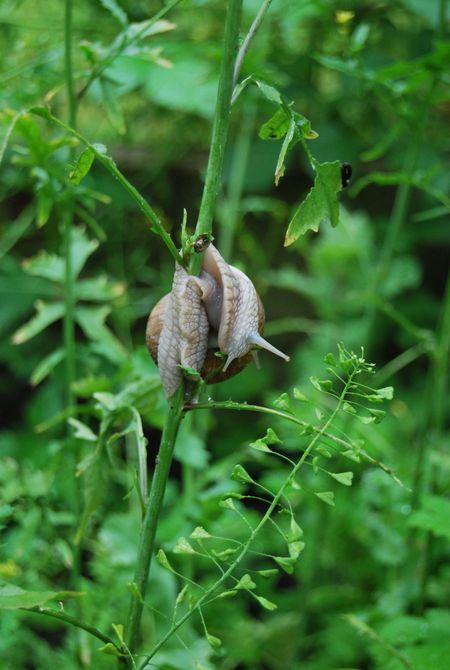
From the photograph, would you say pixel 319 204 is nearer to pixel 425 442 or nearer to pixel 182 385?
pixel 182 385

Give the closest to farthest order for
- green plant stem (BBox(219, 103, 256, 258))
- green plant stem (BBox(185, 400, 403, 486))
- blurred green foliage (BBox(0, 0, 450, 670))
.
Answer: green plant stem (BBox(185, 400, 403, 486)) → blurred green foliage (BBox(0, 0, 450, 670)) → green plant stem (BBox(219, 103, 256, 258))

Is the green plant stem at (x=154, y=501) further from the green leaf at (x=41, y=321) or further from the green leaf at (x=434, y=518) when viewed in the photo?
the green leaf at (x=41, y=321)

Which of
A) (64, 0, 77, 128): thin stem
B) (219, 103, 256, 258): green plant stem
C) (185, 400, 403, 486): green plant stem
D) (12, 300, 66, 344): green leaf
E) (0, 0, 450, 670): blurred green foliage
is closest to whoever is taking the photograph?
(185, 400, 403, 486): green plant stem

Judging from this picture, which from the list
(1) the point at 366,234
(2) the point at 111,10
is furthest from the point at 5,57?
(1) the point at 366,234

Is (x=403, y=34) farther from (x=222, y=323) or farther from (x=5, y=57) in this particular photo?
(x=222, y=323)

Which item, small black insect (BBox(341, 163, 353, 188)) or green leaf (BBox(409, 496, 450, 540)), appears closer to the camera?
small black insect (BBox(341, 163, 353, 188))

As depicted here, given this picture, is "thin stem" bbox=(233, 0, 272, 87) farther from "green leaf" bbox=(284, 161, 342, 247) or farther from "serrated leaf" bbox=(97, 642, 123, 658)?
"serrated leaf" bbox=(97, 642, 123, 658)

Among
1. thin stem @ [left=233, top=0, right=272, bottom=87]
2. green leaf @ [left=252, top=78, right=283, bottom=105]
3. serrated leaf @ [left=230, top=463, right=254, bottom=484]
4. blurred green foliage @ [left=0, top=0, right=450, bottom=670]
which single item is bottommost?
blurred green foliage @ [left=0, top=0, right=450, bottom=670]

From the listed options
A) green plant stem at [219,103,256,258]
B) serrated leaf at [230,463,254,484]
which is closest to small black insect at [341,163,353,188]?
serrated leaf at [230,463,254,484]
